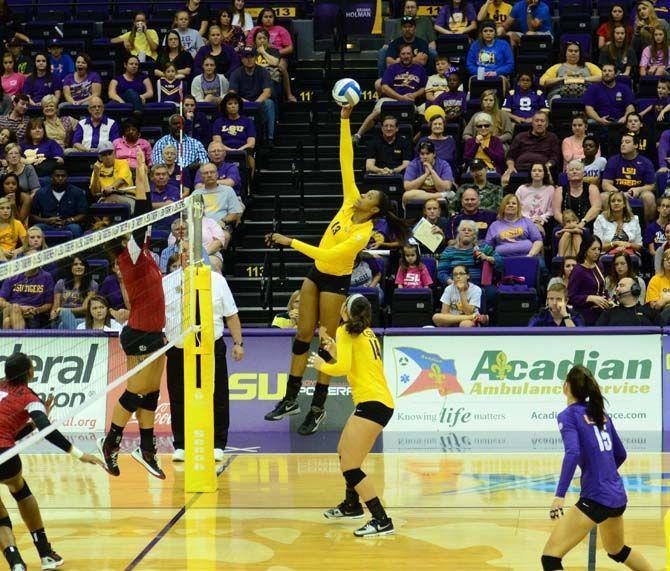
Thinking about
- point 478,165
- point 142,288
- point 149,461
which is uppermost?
point 478,165

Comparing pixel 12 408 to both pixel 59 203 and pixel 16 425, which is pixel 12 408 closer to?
pixel 16 425

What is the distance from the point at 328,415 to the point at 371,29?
29.9 feet

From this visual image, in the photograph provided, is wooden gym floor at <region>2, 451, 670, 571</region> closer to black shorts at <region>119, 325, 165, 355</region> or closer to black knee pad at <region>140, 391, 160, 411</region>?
black knee pad at <region>140, 391, 160, 411</region>

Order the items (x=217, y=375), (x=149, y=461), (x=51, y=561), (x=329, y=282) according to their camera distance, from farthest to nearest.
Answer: (x=217, y=375)
(x=149, y=461)
(x=329, y=282)
(x=51, y=561)

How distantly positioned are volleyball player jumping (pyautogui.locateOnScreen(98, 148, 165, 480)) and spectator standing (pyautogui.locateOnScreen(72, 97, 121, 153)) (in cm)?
671

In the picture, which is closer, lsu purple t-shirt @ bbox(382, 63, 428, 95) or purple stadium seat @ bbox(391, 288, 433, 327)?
purple stadium seat @ bbox(391, 288, 433, 327)

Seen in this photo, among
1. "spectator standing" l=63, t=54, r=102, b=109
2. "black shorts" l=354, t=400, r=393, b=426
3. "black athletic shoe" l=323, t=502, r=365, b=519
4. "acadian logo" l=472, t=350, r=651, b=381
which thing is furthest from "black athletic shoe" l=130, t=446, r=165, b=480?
"spectator standing" l=63, t=54, r=102, b=109

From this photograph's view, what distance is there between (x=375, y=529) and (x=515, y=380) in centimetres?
456

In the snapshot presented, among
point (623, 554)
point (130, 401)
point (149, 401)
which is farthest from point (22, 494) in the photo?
point (623, 554)

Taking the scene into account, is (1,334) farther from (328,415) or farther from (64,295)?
(328,415)

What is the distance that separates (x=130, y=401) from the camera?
1043 centimetres

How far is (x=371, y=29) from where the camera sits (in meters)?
20.7

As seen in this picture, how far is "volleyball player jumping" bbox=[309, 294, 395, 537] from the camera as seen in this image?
30.3 feet

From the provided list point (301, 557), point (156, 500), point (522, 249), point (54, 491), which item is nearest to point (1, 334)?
point (54, 491)
